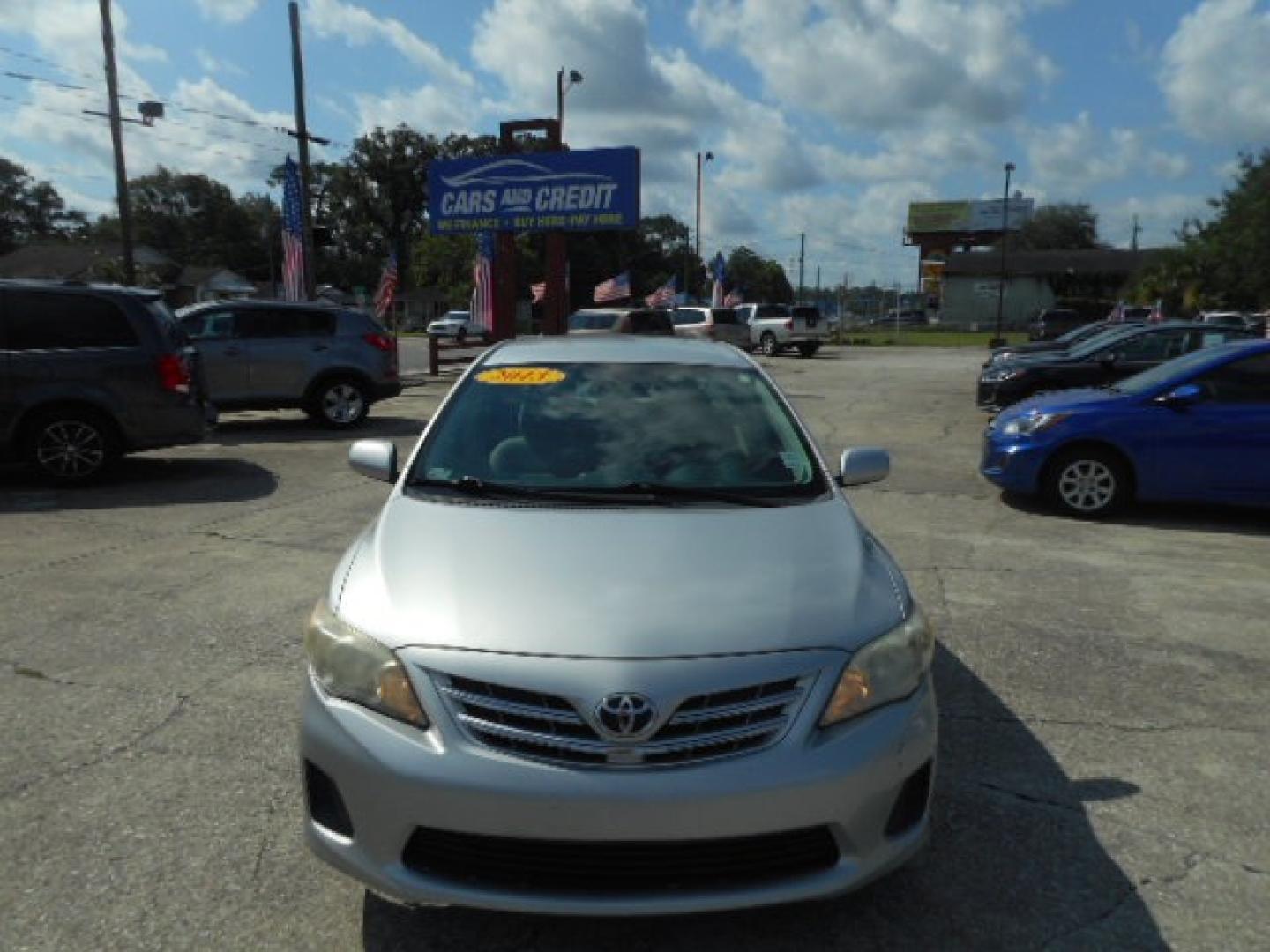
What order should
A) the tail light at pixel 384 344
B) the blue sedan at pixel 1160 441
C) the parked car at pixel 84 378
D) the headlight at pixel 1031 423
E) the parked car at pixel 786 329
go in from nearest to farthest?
the blue sedan at pixel 1160 441 < the headlight at pixel 1031 423 < the parked car at pixel 84 378 < the tail light at pixel 384 344 < the parked car at pixel 786 329

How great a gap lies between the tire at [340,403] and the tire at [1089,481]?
9195mm

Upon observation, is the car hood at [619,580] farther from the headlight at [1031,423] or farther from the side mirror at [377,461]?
the headlight at [1031,423]

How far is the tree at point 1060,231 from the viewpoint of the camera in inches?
4596

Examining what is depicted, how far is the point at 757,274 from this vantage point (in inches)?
5354

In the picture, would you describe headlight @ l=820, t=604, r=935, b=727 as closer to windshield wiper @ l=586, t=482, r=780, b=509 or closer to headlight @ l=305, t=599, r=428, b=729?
windshield wiper @ l=586, t=482, r=780, b=509

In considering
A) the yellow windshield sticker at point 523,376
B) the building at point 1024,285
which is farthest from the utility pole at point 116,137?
the building at point 1024,285

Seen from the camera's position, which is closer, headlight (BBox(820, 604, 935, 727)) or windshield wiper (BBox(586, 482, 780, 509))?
headlight (BBox(820, 604, 935, 727))

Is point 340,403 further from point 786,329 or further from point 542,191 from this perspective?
point 786,329

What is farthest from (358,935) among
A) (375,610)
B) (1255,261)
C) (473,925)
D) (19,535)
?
(1255,261)

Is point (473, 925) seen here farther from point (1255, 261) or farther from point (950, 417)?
point (1255, 261)

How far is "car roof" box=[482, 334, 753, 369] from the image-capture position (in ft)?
14.2

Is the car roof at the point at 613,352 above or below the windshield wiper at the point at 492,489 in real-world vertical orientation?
above

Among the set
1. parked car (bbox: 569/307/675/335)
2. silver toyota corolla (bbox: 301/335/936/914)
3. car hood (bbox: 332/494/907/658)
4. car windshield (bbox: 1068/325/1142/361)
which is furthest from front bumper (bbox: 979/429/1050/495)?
parked car (bbox: 569/307/675/335)

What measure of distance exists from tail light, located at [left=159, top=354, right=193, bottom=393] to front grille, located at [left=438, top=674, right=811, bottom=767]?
8036mm
